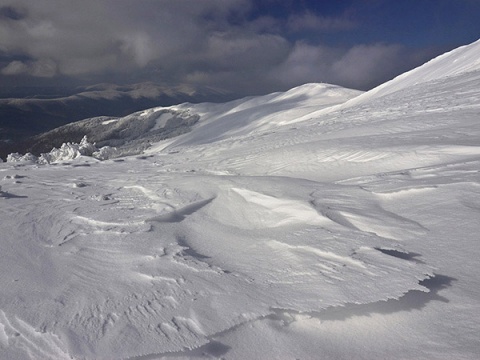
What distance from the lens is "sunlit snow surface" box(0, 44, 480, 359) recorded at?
2.29 m

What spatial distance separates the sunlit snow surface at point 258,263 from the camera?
229cm

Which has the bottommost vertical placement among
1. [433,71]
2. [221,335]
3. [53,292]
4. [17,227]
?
[221,335]

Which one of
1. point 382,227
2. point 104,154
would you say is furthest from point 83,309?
point 104,154

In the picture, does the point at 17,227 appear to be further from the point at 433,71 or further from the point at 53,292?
the point at 433,71

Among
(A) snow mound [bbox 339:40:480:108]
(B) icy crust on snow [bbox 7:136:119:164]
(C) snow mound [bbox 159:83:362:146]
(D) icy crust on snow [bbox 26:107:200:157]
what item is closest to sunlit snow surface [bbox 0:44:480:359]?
(B) icy crust on snow [bbox 7:136:119:164]

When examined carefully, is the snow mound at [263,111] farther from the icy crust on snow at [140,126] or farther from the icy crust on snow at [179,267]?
the icy crust on snow at [179,267]

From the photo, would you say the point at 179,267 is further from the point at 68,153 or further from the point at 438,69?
the point at 438,69

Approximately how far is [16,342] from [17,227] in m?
2.64

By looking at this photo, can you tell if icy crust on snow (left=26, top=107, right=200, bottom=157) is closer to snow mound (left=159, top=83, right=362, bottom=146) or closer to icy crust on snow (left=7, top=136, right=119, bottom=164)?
snow mound (left=159, top=83, right=362, bottom=146)

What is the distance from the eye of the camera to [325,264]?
304 centimetres

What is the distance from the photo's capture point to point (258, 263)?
128 inches

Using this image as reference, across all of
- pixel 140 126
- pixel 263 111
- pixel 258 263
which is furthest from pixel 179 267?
pixel 140 126

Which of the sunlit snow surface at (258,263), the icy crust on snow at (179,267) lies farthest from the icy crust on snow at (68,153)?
the icy crust on snow at (179,267)

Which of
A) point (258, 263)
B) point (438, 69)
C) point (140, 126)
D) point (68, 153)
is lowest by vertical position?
point (258, 263)
